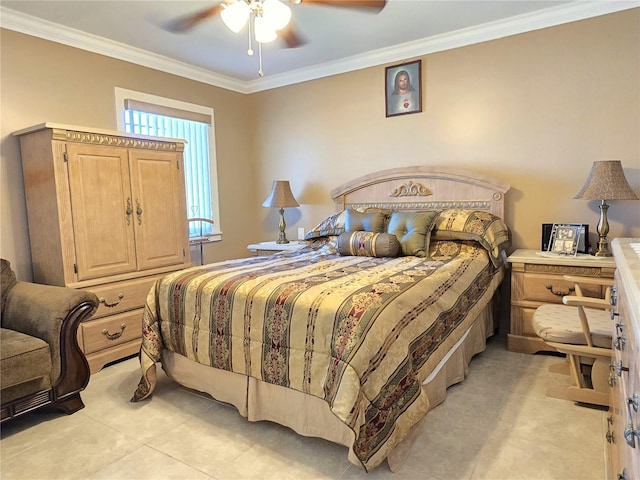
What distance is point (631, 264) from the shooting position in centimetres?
133

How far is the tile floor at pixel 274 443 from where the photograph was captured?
179 cm

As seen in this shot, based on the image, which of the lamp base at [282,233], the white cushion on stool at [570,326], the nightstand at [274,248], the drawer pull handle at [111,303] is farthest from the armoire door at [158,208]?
the white cushion on stool at [570,326]

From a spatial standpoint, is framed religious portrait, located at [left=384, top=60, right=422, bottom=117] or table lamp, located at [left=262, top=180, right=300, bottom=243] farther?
table lamp, located at [left=262, top=180, right=300, bottom=243]

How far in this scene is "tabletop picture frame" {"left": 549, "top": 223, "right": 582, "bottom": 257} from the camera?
297 cm

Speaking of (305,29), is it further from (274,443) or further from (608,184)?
(274,443)

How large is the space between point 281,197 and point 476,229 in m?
2.03

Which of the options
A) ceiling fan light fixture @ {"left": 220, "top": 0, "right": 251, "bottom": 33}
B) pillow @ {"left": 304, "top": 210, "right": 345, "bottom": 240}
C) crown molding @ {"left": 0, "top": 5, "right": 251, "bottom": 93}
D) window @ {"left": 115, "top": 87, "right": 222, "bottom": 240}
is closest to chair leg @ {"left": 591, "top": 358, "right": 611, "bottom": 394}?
pillow @ {"left": 304, "top": 210, "right": 345, "bottom": 240}

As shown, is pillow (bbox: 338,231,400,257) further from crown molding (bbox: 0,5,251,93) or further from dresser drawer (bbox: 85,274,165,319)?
crown molding (bbox: 0,5,251,93)

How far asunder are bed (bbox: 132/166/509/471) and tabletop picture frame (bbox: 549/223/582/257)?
36 centimetres

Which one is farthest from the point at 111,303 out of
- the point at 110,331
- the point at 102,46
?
the point at 102,46

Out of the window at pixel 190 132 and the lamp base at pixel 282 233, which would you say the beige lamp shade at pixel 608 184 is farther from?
the window at pixel 190 132

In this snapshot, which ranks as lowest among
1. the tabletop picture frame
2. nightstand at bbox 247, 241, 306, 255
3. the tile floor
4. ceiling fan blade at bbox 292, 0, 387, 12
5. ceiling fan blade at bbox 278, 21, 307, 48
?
the tile floor

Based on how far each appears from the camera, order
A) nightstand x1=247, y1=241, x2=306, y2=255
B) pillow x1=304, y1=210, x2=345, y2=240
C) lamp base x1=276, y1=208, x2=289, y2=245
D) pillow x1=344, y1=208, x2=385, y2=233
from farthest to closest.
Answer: lamp base x1=276, y1=208, x2=289, y2=245
nightstand x1=247, y1=241, x2=306, y2=255
pillow x1=304, y1=210, x2=345, y2=240
pillow x1=344, y1=208, x2=385, y2=233

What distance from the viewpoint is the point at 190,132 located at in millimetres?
4234
